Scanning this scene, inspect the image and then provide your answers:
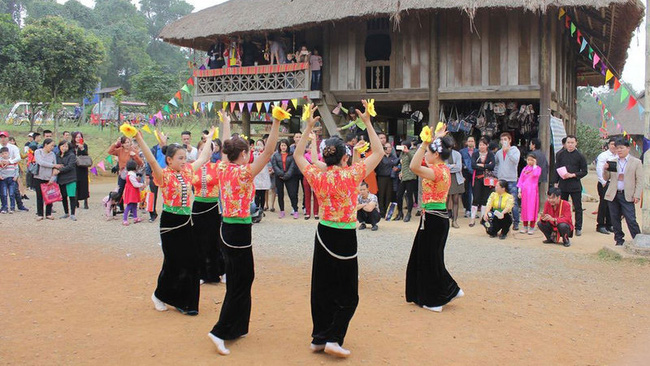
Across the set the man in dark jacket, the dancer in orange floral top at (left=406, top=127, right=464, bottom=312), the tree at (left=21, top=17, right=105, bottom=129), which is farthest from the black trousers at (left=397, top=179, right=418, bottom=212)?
the tree at (left=21, top=17, right=105, bottom=129)

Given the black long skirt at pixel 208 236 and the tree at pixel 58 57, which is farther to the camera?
the tree at pixel 58 57

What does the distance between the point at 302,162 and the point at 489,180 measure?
6738 millimetres

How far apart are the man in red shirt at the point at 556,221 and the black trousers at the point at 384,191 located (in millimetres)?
3318

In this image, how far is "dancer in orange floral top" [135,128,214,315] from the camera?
5.06 m

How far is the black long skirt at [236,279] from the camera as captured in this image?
168 inches

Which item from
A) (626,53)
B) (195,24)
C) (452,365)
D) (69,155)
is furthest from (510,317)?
(626,53)

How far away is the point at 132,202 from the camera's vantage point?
1054 cm

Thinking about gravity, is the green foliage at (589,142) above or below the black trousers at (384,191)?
above

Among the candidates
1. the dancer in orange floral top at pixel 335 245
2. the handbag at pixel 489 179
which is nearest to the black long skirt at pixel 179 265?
the dancer in orange floral top at pixel 335 245

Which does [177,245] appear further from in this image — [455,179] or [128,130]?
[455,179]

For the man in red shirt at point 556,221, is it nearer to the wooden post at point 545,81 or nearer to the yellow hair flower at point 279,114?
the wooden post at point 545,81

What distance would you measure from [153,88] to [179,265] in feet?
93.0

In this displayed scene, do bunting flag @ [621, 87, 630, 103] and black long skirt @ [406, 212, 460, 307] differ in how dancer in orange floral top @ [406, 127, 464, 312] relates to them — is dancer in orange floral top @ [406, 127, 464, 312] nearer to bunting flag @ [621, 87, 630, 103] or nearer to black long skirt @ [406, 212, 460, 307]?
black long skirt @ [406, 212, 460, 307]

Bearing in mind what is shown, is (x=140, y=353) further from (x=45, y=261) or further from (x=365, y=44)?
(x=365, y=44)
